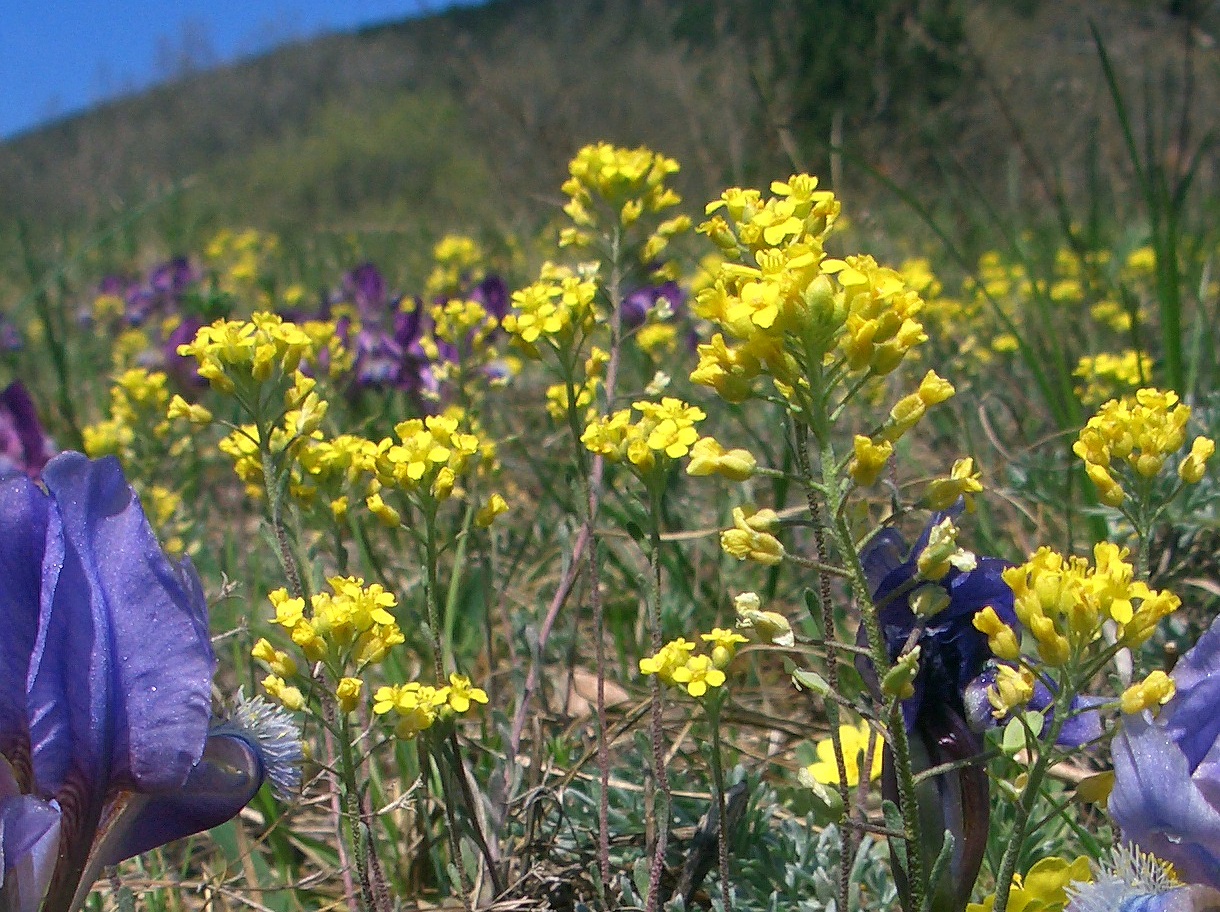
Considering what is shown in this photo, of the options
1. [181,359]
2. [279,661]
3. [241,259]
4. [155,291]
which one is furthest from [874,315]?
[241,259]

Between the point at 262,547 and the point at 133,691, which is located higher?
the point at 133,691

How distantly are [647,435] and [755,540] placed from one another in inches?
15.0

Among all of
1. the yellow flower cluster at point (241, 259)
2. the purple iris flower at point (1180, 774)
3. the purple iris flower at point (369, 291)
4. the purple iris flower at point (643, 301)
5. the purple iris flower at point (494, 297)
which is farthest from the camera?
the yellow flower cluster at point (241, 259)

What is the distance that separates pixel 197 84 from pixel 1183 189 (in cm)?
4136

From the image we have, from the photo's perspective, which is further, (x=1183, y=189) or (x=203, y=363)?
(x=1183, y=189)

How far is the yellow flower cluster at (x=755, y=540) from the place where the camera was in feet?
3.70

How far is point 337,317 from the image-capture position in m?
4.84

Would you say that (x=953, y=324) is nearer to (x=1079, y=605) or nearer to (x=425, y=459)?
(x=425, y=459)

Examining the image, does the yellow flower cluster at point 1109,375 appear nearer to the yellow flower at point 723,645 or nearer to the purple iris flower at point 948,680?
the purple iris flower at point 948,680


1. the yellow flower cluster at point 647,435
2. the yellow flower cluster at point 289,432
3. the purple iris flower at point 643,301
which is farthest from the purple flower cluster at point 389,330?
the yellow flower cluster at point 647,435

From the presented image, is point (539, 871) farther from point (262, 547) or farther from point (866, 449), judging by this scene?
point (262, 547)

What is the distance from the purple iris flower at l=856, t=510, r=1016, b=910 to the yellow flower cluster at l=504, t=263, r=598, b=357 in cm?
56

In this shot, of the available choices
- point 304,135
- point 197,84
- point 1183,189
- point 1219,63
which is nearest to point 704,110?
point 1219,63

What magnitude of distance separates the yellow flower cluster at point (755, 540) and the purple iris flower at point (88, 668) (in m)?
0.56
